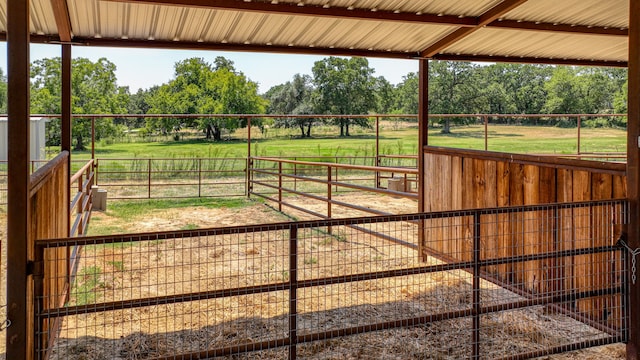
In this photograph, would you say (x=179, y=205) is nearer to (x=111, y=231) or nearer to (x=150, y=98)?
(x=111, y=231)

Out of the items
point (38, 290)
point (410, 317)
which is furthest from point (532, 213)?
point (38, 290)

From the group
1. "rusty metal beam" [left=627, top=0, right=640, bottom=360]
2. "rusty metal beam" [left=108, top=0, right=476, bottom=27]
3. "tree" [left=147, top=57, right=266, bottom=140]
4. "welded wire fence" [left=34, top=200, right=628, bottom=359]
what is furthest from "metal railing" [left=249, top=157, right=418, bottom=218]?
"tree" [left=147, top=57, right=266, bottom=140]

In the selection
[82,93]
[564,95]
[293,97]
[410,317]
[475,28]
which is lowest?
[410,317]

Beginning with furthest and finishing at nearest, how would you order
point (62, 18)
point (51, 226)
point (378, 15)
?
point (378, 15) → point (62, 18) → point (51, 226)

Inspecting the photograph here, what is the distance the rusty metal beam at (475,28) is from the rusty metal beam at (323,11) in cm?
9

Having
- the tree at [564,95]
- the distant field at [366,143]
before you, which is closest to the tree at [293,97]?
the distant field at [366,143]

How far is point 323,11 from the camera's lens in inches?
143

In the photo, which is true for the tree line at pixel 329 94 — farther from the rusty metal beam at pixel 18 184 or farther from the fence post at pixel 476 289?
the rusty metal beam at pixel 18 184

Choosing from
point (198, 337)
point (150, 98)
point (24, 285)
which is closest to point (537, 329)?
point (198, 337)

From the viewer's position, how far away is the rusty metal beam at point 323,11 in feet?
10.8

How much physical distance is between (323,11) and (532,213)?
2.02 meters

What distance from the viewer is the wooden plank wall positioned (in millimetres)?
3105

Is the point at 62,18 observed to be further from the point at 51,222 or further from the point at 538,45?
the point at 538,45

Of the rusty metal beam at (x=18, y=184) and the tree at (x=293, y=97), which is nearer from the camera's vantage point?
the rusty metal beam at (x=18, y=184)
